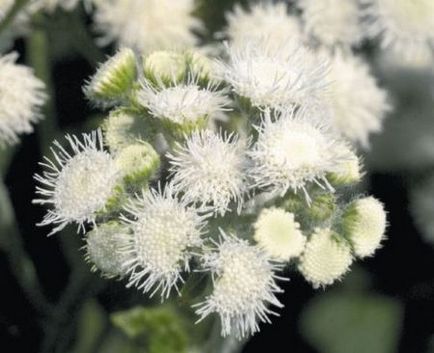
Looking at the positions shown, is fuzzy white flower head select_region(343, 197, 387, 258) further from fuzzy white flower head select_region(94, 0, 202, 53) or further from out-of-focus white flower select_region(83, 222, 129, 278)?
fuzzy white flower head select_region(94, 0, 202, 53)

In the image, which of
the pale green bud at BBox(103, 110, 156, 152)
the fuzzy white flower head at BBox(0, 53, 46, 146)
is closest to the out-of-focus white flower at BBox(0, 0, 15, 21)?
the fuzzy white flower head at BBox(0, 53, 46, 146)

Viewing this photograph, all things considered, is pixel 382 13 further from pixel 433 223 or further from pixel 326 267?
pixel 326 267

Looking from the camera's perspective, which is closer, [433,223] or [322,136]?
[322,136]

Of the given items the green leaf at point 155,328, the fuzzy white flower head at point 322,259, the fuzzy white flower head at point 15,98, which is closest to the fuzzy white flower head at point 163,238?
the fuzzy white flower head at point 322,259

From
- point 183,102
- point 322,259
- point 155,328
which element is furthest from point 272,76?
point 155,328

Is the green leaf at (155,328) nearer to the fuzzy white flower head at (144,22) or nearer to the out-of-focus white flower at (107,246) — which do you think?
the out-of-focus white flower at (107,246)

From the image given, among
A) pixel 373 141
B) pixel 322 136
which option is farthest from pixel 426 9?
pixel 322 136
